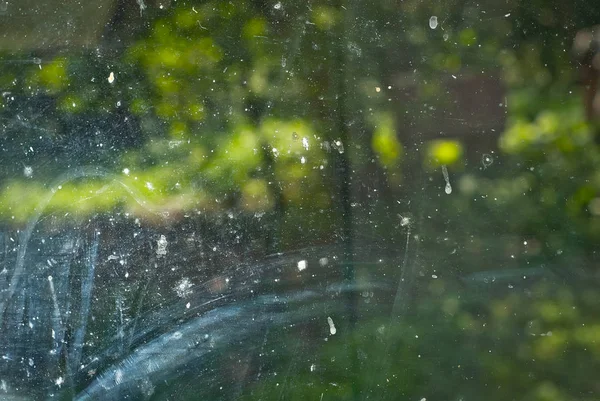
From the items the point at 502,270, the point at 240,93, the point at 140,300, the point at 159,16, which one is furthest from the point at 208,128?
the point at 502,270

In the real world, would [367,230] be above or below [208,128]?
below

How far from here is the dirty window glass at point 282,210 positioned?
1.63 m

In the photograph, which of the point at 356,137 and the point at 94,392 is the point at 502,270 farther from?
the point at 94,392

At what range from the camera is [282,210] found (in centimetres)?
164

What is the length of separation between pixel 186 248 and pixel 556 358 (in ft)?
2.40

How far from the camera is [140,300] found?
1645 mm

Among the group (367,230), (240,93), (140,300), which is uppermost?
(240,93)

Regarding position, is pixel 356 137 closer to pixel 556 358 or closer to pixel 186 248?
pixel 186 248

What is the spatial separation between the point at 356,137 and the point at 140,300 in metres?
0.51

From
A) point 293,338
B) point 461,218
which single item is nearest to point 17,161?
point 293,338

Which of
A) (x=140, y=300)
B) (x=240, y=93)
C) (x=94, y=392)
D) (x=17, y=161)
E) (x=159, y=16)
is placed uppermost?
(x=159, y=16)

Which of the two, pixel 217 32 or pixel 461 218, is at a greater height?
pixel 217 32

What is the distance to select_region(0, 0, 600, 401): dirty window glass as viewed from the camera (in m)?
1.63

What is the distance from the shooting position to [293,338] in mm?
1645
